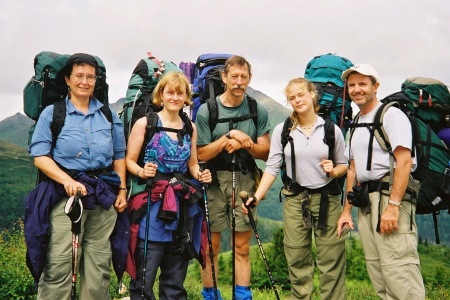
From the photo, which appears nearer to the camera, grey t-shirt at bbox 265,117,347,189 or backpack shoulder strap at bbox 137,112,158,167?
backpack shoulder strap at bbox 137,112,158,167

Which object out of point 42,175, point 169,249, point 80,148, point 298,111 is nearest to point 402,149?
point 298,111

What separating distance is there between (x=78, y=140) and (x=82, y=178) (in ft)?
1.28

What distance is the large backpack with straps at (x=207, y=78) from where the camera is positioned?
6.04 meters

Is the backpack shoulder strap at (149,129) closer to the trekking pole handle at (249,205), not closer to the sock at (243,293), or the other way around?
the trekking pole handle at (249,205)

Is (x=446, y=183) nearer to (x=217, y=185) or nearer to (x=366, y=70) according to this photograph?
(x=366, y=70)

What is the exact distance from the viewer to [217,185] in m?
5.66

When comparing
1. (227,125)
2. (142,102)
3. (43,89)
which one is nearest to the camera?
(43,89)

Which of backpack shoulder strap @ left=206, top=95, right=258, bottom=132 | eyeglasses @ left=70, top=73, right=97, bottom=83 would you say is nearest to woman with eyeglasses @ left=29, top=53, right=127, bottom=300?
eyeglasses @ left=70, top=73, right=97, bottom=83

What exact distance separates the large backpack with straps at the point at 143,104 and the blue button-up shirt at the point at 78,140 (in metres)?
0.43

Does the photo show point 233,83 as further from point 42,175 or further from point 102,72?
point 42,175

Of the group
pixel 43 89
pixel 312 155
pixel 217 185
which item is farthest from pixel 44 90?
pixel 312 155

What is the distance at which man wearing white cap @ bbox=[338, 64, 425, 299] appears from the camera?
4.45 m

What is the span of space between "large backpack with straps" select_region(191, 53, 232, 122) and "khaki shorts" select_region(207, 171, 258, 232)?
1001 mm

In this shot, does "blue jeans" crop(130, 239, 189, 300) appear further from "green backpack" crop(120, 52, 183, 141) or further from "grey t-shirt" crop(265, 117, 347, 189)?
"grey t-shirt" crop(265, 117, 347, 189)
